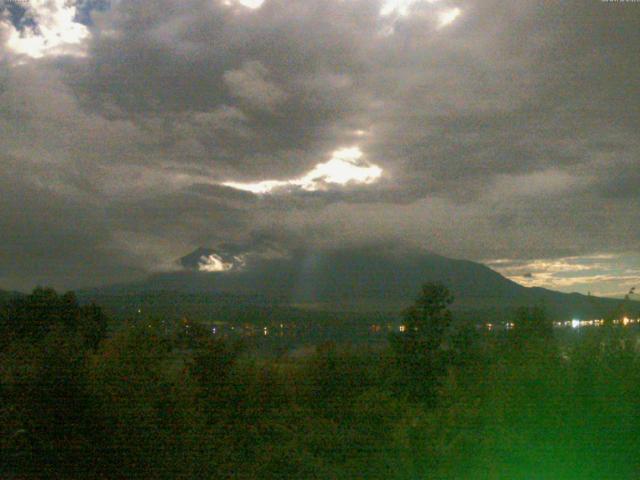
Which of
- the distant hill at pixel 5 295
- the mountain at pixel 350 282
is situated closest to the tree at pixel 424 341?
the mountain at pixel 350 282

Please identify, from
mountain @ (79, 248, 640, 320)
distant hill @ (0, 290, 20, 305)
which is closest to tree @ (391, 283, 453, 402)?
mountain @ (79, 248, 640, 320)

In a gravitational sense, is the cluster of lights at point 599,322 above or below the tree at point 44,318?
above

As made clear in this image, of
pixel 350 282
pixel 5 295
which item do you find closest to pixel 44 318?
pixel 5 295

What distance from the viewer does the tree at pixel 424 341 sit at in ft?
26.9

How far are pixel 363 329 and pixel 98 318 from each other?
5669 millimetres

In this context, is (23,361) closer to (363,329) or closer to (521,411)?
(521,411)

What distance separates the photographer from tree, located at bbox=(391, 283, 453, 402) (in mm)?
8203

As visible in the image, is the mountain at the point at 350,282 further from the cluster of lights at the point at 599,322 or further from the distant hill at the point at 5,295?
the cluster of lights at the point at 599,322

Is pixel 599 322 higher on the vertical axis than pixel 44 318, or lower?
higher

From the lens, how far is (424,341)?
1456cm

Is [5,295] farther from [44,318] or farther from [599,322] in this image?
[599,322]

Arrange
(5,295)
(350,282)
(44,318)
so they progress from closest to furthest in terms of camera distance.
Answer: (44,318) → (5,295) → (350,282)

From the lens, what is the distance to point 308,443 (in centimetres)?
605

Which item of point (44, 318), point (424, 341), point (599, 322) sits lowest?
point (424, 341)
